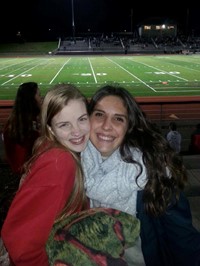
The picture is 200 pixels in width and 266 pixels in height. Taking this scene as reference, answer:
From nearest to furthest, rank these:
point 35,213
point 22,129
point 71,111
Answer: point 35,213 < point 71,111 < point 22,129

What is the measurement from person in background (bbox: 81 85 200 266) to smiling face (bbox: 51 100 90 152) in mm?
196

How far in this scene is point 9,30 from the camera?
84250mm

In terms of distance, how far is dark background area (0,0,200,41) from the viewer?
87.2m

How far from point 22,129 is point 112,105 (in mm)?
1362

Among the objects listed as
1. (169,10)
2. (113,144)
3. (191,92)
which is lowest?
(191,92)

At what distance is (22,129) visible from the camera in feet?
10.7

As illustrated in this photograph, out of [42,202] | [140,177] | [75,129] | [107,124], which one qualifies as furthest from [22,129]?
[42,202]

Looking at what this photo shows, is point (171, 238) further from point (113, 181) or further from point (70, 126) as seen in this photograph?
point (70, 126)

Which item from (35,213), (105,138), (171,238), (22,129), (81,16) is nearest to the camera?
(35,213)

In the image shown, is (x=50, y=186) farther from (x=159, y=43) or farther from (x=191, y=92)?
(x=159, y=43)

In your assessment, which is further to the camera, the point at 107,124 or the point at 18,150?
the point at 18,150

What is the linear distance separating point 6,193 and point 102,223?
3.80 metres

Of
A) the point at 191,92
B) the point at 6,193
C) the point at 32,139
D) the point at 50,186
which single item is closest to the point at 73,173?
the point at 50,186

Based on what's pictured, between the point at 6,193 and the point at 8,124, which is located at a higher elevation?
the point at 8,124
